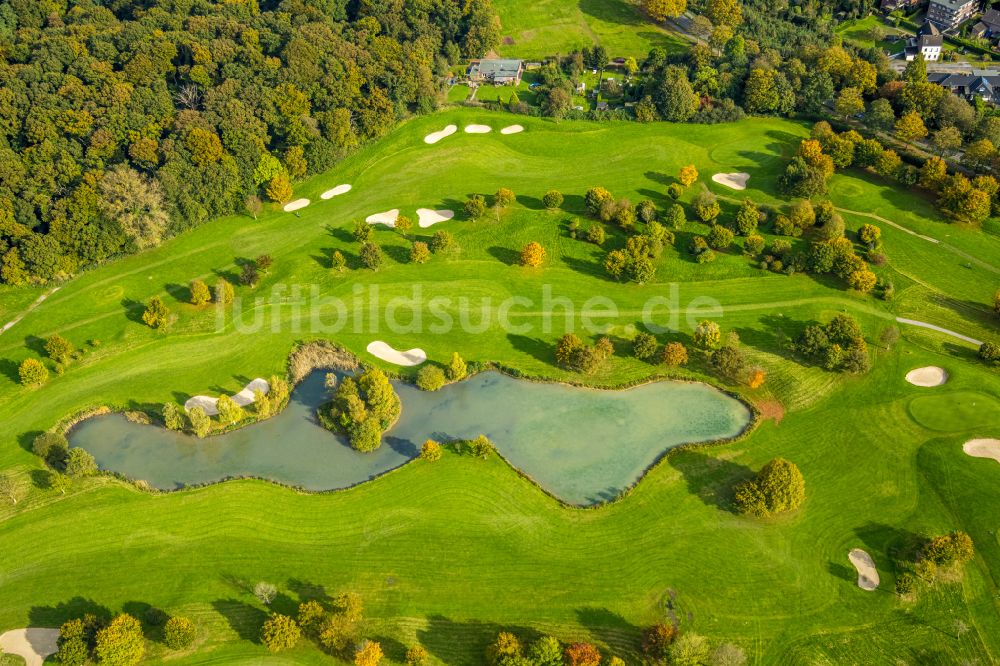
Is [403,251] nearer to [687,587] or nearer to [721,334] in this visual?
[721,334]

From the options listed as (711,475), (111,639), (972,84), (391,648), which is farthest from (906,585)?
(972,84)

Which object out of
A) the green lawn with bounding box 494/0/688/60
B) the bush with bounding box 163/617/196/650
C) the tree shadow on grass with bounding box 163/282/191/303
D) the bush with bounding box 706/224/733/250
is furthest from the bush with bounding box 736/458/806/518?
the green lawn with bounding box 494/0/688/60

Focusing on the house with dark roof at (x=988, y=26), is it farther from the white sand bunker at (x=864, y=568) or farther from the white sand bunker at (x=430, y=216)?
the white sand bunker at (x=864, y=568)

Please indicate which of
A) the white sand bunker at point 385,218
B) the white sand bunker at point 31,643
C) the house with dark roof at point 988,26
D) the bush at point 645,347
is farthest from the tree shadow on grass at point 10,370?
the house with dark roof at point 988,26

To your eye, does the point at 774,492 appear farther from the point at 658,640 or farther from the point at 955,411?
the point at 955,411

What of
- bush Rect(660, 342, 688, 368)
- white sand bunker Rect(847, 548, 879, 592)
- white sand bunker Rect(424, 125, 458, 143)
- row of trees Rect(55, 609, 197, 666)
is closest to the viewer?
row of trees Rect(55, 609, 197, 666)

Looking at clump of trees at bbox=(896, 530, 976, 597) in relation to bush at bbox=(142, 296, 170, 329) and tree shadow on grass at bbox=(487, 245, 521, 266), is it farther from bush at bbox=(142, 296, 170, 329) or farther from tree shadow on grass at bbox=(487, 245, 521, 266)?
bush at bbox=(142, 296, 170, 329)
